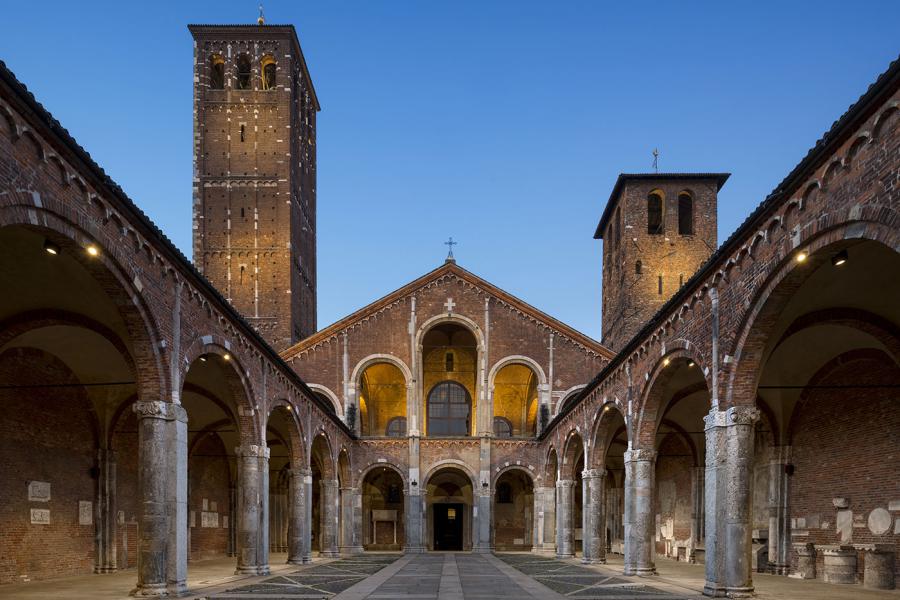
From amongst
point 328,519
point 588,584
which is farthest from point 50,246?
point 328,519

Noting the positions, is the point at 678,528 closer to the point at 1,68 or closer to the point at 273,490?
the point at 273,490

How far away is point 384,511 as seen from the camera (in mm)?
39000

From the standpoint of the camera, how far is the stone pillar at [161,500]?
12.7 metres

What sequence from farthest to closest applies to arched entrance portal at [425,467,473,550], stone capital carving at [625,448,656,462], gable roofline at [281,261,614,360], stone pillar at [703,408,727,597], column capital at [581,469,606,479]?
arched entrance portal at [425,467,473,550]
gable roofline at [281,261,614,360]
column capital at [581,469,606,479]
stone capital carving at [625,448,656,462]
stone pillar at [703,408,727,597]

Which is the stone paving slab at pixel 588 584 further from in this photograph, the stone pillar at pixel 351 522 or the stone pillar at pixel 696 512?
the stone pillar at pixel 351 522

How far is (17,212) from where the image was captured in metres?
8.67

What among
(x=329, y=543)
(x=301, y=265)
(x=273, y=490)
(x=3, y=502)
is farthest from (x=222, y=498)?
(x=301, y=265)

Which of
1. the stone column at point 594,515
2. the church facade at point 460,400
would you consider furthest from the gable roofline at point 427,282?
the stone column at point 594,515

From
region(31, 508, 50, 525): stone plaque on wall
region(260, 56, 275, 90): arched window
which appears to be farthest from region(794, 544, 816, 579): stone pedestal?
region(260, 56, 275, 90): arched window

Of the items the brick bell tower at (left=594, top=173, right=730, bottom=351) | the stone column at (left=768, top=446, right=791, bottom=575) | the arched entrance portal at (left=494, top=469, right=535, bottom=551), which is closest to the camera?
the stone column at (left=768, top=446, right=791, bottom=575)

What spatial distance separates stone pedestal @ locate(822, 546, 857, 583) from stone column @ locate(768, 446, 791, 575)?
7.81 feet

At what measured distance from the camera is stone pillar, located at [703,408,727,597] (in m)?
13.0

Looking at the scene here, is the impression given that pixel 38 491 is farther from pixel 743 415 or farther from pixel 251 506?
pixel 743 415

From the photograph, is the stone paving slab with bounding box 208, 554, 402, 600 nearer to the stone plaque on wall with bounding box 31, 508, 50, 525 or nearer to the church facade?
the church facade
